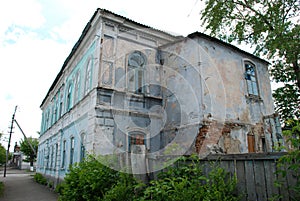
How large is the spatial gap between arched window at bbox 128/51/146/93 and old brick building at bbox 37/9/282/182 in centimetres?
5

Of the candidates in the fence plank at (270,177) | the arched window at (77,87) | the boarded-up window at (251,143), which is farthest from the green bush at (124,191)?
the arched window at (77,87)

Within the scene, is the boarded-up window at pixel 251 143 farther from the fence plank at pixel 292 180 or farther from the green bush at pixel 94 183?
the green bush at pixel 94 183

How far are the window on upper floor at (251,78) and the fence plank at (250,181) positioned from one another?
7.86 metres

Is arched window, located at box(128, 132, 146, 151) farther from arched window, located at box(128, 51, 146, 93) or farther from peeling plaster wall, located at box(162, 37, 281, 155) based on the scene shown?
arched window, located at box(128, 51, 146, 93)

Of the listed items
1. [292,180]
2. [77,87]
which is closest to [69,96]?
[77,87]

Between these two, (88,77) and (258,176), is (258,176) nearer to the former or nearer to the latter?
(258,176)

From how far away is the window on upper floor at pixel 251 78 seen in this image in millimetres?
11390

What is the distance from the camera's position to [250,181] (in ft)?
13.4

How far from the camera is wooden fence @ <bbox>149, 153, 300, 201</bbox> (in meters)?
3.58

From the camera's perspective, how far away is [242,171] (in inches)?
166

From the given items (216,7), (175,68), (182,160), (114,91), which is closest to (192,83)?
(175,68)

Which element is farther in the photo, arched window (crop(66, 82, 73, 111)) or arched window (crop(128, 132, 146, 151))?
arched window (crop(66, 82, 73, 111))

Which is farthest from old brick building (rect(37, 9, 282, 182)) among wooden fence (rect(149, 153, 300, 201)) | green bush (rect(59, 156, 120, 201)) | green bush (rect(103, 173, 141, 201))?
wooden fence (rect(149, 153, 300, 201))

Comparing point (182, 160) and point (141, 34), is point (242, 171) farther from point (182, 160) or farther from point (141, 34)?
point (141, 34)
